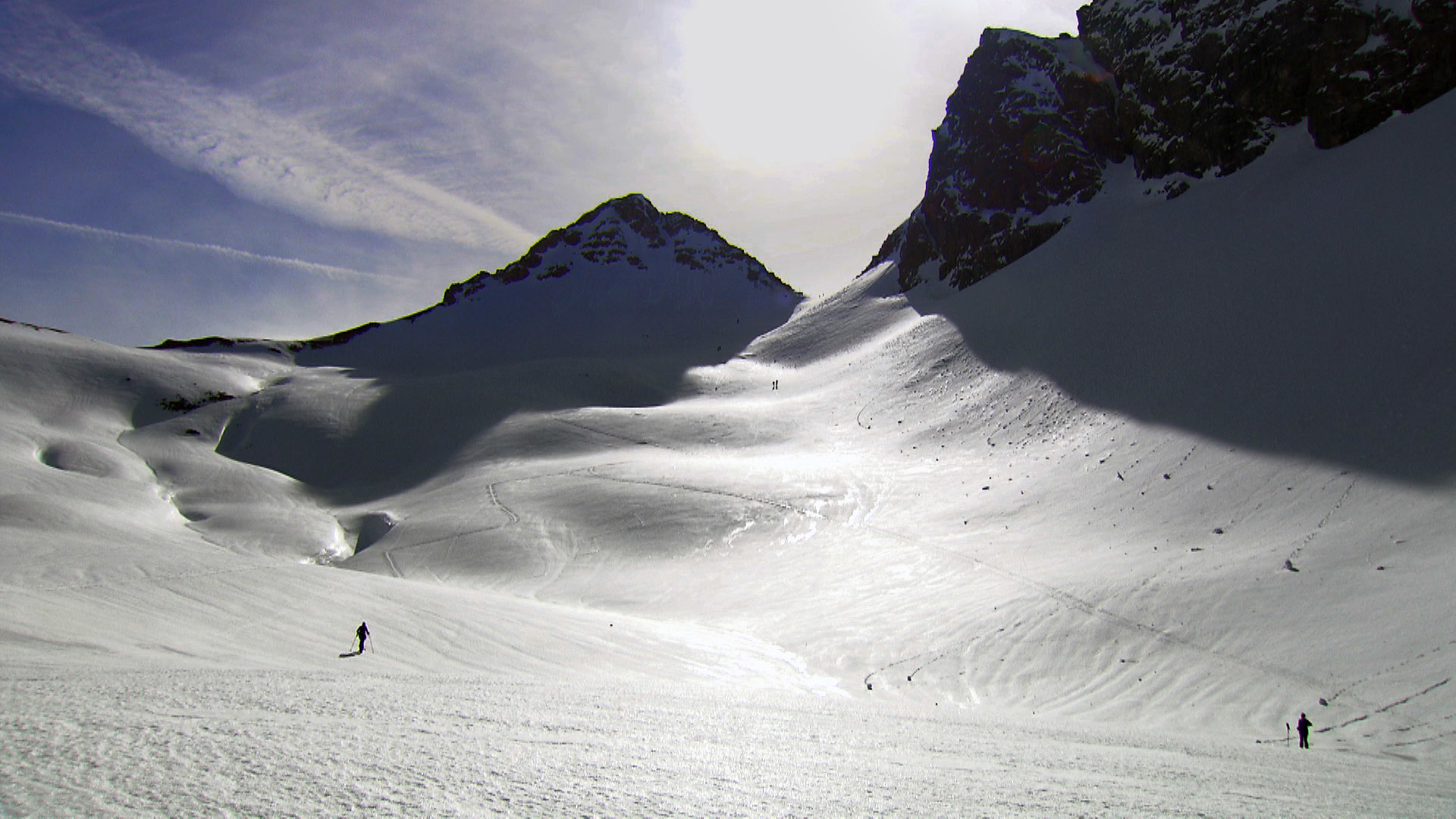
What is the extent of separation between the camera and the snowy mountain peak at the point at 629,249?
101 metres

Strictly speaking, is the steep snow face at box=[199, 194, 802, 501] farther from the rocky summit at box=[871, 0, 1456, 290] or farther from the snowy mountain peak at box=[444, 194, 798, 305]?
the rocky summit at box=[871, 0, 1456, 290]

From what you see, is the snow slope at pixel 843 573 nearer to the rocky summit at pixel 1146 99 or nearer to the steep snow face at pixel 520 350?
the steep snow face at pixel 520 350

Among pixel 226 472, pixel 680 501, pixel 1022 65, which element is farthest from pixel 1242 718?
pixel 1022 65

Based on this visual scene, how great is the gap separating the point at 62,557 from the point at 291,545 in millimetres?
10468

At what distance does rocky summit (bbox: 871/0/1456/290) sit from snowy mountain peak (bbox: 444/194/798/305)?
104 feet

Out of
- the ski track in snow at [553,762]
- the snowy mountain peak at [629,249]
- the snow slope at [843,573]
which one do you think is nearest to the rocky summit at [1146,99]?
the snow slope at [843,573]

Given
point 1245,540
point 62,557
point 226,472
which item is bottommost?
point 1245,540

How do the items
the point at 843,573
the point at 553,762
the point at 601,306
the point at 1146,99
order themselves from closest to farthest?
the point at 553,762 < the point at 843,573 < the point at 1146,99 < the point at 601,306

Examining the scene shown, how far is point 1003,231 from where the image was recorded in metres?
59.2

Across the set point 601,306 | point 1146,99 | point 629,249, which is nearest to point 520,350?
point 601,306

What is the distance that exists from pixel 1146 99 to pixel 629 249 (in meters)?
69.6

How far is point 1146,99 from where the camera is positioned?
51656 mm

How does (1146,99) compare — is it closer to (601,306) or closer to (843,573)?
(843,573)

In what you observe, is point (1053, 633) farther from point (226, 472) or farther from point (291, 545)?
point (226, 472)
